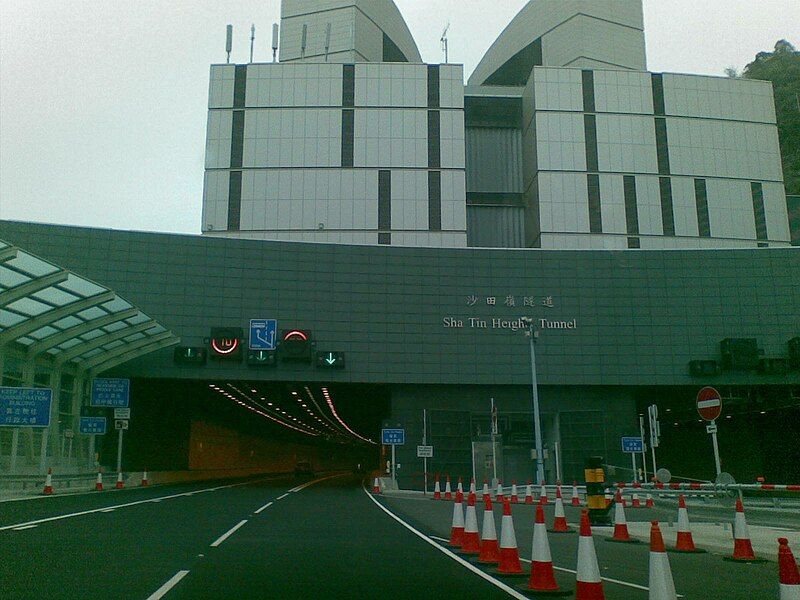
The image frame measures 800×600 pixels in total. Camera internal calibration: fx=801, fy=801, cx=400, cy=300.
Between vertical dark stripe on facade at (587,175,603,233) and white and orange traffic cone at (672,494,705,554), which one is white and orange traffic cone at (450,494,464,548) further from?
vertical dark stripe on facade at (587,175,603,233)

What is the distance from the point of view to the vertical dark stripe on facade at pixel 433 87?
62.1m

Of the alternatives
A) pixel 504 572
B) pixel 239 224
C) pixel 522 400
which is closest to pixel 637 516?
pixel 504 572

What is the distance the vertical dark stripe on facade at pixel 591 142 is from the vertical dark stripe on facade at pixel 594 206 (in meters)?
0.84

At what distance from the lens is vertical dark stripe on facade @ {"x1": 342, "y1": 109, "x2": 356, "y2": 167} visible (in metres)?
60.2

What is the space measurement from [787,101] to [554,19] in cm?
3447

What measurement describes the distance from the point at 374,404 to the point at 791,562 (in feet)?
183

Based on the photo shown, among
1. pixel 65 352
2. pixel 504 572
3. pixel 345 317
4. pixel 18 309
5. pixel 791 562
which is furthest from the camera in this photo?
pixel 345 317

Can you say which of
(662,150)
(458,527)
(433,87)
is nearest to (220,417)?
(433,87)

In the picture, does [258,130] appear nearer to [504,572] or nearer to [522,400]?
[522,400]

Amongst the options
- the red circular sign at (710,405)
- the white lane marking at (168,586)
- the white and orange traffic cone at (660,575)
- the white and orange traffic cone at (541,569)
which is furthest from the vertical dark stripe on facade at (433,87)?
the white and orange traffic cone at (660,575)

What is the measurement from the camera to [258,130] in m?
61.4

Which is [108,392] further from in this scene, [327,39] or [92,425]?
[327,39]

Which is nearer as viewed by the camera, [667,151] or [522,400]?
[522,400]

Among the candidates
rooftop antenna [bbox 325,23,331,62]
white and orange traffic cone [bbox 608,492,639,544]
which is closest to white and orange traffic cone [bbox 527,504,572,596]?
white and orange traffic cone [bbox 608,492,639,544]
